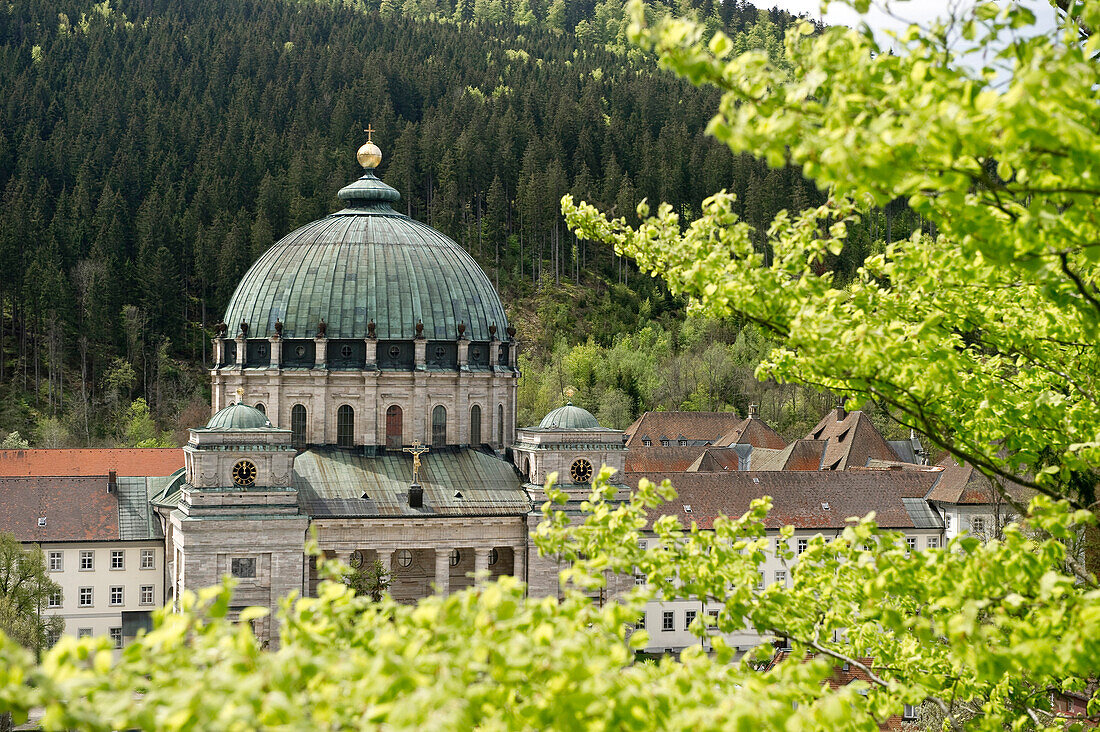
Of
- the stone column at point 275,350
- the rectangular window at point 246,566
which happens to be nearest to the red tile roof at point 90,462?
the stone column at point 275,350

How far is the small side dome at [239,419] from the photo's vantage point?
45594mm

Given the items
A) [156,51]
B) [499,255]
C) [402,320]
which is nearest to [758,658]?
[402,320]

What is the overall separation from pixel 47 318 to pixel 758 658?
10867 cm

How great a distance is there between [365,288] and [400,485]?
9271 millimetres

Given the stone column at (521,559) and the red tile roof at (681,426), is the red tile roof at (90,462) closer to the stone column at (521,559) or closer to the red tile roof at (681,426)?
the stone column at (521,559)

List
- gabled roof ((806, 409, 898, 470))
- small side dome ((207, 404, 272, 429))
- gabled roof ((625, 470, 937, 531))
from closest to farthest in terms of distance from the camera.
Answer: small side dome ((207, 404, 272, 429)) < gabled roof ((625, 470, 937, 531)) < gabled roof ((806, 409, 898, 470))

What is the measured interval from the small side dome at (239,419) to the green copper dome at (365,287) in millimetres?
6695

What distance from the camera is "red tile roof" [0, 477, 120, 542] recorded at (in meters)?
52.0

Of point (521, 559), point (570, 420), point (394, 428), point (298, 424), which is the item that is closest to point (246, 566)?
point (298, 424)

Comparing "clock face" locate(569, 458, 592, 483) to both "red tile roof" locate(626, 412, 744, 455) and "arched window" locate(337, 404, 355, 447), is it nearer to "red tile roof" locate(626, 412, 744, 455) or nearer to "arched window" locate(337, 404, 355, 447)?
"arched window" locate(337, 404, 355, 447)

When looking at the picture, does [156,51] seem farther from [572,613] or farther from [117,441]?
[572,613]

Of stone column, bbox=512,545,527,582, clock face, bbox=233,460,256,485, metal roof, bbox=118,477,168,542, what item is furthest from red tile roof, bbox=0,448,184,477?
stone column, bbox=512,545,527,582

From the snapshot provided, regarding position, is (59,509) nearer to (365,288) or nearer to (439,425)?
(365,288)

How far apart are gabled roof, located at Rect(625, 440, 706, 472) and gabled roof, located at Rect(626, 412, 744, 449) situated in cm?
1081
